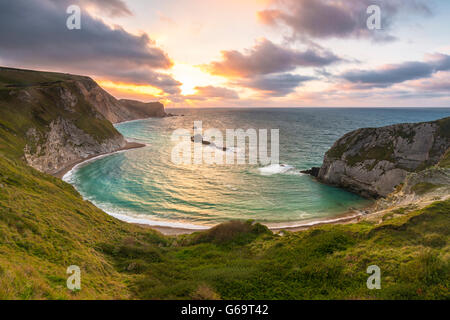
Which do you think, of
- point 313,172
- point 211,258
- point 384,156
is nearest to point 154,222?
point 211,258

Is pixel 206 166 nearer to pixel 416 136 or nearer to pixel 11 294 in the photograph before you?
pixel 416 136

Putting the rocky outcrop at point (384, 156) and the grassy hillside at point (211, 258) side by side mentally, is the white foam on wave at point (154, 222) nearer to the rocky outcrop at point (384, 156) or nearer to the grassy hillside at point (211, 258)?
the grassy hillside at point (211, 258)

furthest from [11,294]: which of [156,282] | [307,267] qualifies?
[307,267]

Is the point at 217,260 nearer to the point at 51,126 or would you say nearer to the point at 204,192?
the point at 204,192

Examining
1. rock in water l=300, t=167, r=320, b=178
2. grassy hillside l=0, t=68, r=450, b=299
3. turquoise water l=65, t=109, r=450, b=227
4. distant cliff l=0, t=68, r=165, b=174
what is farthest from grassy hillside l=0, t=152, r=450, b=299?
distant cliff l=0, t=68, r=165, b=174

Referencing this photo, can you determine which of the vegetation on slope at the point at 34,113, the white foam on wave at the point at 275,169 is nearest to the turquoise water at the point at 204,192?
the white foam on wave at the point at 275,169

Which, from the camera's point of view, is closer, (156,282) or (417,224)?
(156,282)
